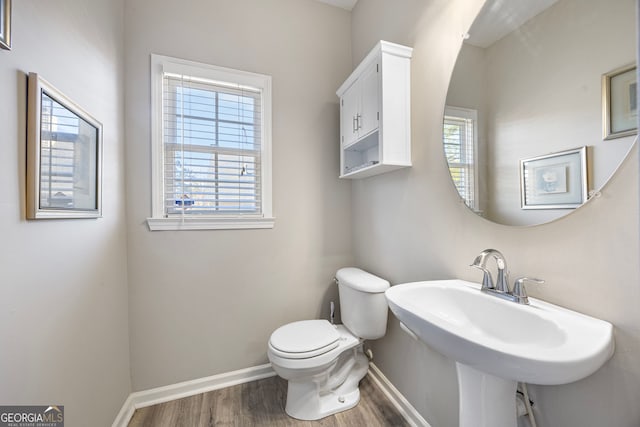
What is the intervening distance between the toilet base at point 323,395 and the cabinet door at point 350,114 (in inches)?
60.9

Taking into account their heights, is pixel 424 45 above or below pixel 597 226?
above

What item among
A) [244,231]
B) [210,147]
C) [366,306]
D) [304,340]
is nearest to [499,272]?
[366,306]

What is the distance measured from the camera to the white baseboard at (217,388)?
4.70ft

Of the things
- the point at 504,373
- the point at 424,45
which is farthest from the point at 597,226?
the point at 424,45

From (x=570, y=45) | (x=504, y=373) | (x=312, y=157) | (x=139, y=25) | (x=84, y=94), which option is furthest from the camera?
(x=312, y=157)

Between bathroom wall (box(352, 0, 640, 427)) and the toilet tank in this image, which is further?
the toilet tank

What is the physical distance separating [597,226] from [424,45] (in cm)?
112

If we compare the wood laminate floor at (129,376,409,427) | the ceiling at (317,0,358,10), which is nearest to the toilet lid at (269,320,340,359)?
the wood laminate floor at (129,376,409,427)

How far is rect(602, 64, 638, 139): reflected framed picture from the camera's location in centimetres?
64

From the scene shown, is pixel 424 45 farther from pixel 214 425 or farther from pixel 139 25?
pixel 214 425

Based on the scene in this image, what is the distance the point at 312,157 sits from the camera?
78.5 inches

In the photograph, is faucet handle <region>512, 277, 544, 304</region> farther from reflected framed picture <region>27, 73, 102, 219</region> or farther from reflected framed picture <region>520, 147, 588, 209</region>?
reflected framed picture <region>27, 73, 102, 219</region>

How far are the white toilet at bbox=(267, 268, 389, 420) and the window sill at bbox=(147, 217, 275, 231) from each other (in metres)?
Answer: 0.72

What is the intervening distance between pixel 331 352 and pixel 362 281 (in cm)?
46
